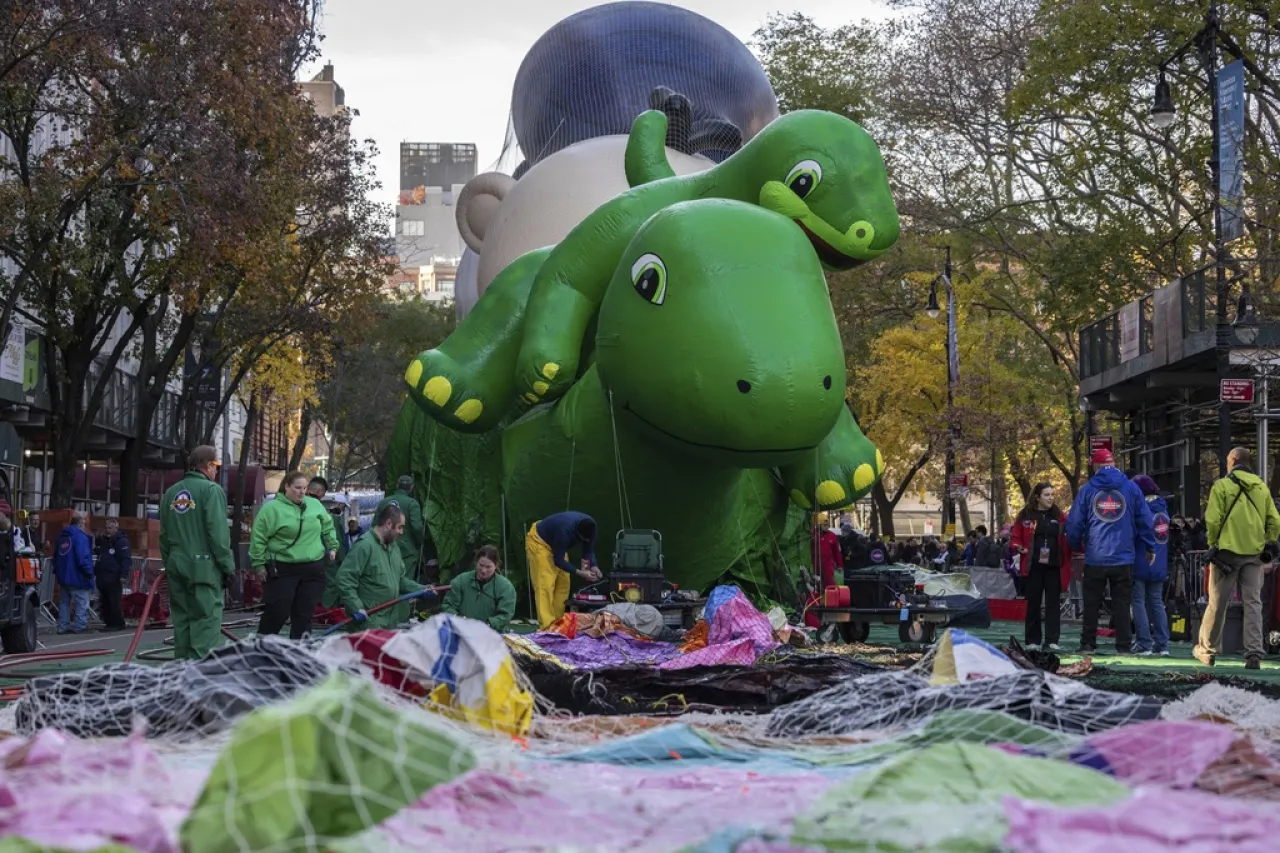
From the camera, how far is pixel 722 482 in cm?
1484

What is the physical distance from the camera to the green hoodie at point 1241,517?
44.8ft

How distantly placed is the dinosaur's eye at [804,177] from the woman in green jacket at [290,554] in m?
4.61

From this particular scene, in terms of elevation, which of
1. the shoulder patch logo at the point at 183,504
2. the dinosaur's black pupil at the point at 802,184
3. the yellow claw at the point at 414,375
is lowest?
A: the shoulder patch logo at the point at 183,504

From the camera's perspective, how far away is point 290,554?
12.4 m

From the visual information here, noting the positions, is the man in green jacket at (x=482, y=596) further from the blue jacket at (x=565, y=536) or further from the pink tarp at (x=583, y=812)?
the pink tarp at (x=583, y=812)

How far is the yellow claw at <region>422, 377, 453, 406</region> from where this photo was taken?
14.9 meters

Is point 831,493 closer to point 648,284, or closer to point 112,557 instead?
point 648,284

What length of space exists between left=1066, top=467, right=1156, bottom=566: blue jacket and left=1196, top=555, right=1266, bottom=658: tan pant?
0.63m

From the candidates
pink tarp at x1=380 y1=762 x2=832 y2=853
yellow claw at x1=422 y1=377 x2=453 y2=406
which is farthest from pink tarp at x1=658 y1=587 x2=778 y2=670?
pink tarp at x1=380 y1=762 x2=832 y2=853

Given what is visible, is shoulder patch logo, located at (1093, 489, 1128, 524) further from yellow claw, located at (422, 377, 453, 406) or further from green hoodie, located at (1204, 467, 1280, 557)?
yellow claw, located at (422, 377, 453, 406)

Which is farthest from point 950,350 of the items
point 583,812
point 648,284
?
point 583,812

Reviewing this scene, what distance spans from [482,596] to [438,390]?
8.23 ft

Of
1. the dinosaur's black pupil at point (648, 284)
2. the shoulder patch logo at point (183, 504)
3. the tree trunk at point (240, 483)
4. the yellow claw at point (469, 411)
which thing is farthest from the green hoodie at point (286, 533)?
the tree trunk at point (240, 483)

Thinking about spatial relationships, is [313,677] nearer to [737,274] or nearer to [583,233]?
[737,274]
